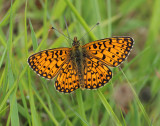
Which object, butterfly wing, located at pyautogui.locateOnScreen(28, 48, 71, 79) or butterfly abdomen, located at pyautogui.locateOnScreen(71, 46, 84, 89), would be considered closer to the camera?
butterfly wing, located at pyautogui.locateOnScreen(28, 48, 71, 79)

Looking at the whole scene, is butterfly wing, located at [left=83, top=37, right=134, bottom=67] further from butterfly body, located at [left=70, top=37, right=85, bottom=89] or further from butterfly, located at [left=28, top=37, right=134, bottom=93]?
butterfly body, located at [left=70, top=37, right=85, bottom=89]

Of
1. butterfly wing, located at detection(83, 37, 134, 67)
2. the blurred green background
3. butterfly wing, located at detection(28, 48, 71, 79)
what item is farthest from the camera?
butterfly wing, located at detection(83, 37, 134, 67)

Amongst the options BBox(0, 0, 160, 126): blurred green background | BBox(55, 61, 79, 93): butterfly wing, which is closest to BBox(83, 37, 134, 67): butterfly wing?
BBox(0, 0, 160, 126): blurred green background

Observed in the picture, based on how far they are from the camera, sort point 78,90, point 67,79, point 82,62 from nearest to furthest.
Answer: point 78,90
point 67,79
point 82,62

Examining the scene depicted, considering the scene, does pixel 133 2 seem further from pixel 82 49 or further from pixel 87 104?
→ pixel 87 104

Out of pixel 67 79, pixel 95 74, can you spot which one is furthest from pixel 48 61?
pixel 95 74

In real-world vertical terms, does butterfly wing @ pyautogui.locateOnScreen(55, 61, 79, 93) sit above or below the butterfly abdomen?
below

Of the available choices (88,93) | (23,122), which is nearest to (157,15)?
(88,93)

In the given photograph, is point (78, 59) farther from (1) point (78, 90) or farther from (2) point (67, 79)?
(1) point (78, 90)
